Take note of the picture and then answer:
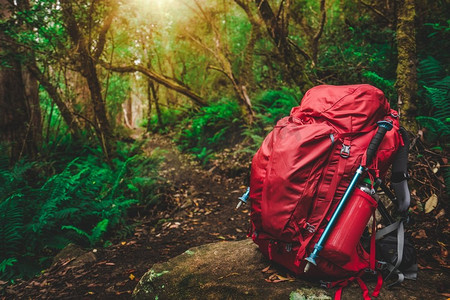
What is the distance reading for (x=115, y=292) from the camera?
10.3ft

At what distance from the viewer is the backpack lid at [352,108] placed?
2170mm

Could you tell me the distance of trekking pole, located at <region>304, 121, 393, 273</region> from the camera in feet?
6.44

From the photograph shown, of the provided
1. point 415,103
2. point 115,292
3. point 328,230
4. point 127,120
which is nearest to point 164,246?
point 115,292

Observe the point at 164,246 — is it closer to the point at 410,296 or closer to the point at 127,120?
the point at 410,296

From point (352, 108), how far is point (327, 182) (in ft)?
2.18

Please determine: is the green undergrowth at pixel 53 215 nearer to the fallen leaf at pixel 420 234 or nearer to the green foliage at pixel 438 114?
the fallen leaf at pixel 420 234

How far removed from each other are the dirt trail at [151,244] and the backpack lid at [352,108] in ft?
9.20

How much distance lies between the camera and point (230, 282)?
8.09ft

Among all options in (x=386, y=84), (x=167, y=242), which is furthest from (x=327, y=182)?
(x=386, y=84)

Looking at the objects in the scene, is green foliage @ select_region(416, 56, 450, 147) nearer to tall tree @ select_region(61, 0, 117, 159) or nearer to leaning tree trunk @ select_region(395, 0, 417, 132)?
leaning tree trunk @ select_region(395, 0, 417, 132)

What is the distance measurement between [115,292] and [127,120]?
2076 centimetres

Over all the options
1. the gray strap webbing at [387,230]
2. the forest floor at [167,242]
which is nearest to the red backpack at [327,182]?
the gray strap webbing at [387,230]

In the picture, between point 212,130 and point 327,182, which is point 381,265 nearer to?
point 327,182

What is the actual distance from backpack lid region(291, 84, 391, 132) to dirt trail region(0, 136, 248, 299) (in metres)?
2.80
